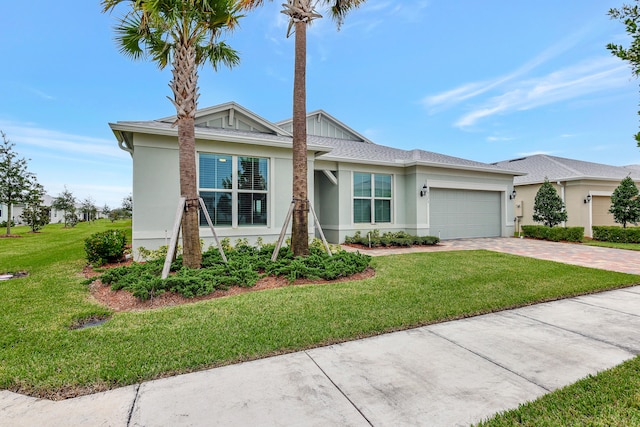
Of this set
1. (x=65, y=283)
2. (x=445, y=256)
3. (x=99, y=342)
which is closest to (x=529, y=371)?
(x=99, y=342)

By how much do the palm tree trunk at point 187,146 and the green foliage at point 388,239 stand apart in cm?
677

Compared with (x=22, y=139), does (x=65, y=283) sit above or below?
below

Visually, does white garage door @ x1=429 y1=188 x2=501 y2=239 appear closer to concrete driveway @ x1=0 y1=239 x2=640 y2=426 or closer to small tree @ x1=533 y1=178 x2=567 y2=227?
small tree @ x1=533 y1=178 x2=567 y2=227

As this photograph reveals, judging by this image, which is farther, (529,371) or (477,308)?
(477,308)

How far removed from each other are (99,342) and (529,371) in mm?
4387

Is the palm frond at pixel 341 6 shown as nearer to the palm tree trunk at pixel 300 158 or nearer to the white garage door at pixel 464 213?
the palm tree trunk at pixel 300 158

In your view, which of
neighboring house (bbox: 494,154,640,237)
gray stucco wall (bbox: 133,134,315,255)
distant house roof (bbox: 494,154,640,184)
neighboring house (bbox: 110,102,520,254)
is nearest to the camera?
gray stucco wall (bbox: 133,134,315,255)

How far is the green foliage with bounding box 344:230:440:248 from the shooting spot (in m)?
11.5

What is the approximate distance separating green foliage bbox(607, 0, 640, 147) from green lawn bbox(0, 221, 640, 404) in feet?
10.8

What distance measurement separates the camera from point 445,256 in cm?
895

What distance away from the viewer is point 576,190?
627 inches

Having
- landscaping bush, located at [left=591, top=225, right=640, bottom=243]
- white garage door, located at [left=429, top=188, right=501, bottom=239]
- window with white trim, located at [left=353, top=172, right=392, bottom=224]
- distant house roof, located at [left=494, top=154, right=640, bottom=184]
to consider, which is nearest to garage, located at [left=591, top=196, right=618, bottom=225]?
distant house roof, located at [left=494, top=154, right=640, bottom=184]

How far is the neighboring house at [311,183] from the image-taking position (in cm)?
827

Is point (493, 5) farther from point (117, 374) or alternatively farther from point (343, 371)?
point (117, 374)
